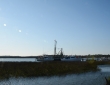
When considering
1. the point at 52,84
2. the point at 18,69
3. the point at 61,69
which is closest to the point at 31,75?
the point at 18,69

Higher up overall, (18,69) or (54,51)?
(54,51)

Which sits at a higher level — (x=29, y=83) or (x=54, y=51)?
(x=54, y=51)

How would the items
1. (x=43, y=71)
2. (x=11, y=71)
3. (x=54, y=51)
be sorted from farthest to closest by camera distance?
(x=54, y=51) → (x=43, y=71) → (x=11, y=71)

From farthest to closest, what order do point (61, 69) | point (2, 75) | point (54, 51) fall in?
point (54, 51)
point (61, 69)
point (2, 75)

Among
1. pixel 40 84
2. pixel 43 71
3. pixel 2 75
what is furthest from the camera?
pixel 43 71

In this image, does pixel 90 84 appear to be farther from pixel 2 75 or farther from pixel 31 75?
pixel 2 75

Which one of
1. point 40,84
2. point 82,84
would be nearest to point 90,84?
point 82,84

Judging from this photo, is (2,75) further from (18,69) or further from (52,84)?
(52,84)

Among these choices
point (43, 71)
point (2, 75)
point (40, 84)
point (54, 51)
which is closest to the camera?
point (40, 84)

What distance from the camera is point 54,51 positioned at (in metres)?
151

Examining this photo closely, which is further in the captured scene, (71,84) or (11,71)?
(11,71)

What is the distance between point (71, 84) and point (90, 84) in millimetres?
3613

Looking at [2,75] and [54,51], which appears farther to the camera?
[54,51]

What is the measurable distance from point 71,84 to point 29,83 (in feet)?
26.3
